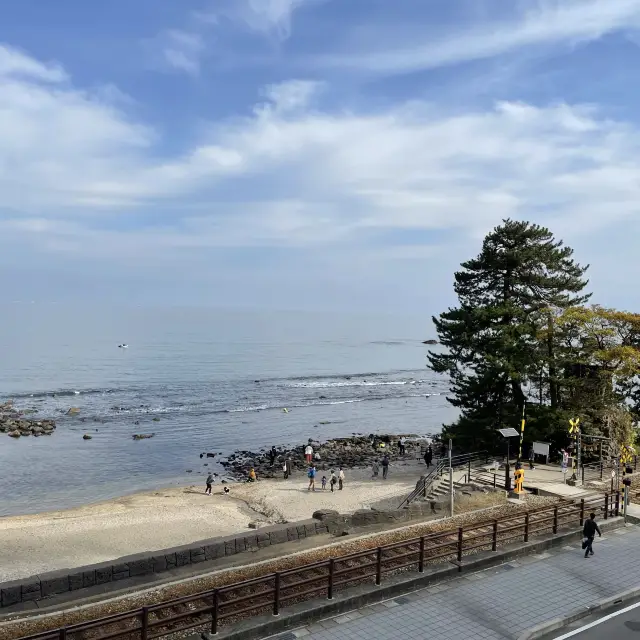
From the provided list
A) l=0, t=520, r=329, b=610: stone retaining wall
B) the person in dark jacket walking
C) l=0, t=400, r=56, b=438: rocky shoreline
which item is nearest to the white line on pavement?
the person in dark jacket walking

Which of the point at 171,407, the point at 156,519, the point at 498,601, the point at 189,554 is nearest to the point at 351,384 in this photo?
the point at 171,407

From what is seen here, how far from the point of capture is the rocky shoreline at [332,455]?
43.3 m

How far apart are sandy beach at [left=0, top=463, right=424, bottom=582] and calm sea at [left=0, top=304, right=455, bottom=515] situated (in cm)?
510

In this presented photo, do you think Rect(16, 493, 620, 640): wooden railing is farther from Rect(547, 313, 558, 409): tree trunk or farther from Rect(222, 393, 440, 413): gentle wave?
Rect(222, 393, 440, 413): gentle wave

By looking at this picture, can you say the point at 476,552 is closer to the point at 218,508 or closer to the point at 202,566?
the point at 202,566

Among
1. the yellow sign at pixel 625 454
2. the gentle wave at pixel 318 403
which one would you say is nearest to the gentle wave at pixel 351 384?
the gentle wave at pixel 318 403

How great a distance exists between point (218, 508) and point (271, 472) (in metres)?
11.6

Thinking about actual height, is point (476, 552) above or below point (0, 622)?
above

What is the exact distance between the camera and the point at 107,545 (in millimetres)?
23578

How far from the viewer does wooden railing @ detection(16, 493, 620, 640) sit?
9625 mm

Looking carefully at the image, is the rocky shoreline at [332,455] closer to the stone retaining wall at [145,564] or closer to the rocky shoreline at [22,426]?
the rocky shoreline at [22,426]

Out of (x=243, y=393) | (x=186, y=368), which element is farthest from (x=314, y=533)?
(x=186, y=368)

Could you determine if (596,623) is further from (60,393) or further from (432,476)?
(60,393)

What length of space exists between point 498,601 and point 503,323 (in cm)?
2227
